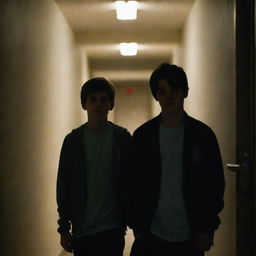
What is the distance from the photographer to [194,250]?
159 cm

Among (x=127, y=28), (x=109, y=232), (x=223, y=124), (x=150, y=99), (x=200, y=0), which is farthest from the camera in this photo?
(x=150, y=99)

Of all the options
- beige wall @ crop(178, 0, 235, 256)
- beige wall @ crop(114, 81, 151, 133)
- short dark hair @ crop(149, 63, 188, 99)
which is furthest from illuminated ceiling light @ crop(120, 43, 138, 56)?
beige wall @ crop(114, 81, 151, 133)

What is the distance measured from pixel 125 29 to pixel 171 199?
386 centimetres

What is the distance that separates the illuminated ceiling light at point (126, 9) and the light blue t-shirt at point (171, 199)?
2693 mm

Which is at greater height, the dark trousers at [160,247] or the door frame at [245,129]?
the door frame at [245,129]

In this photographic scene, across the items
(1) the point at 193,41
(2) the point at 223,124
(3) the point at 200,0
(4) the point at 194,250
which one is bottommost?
(4) the point at 194,250

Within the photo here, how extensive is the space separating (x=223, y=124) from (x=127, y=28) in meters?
2.77

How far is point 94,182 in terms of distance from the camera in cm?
181

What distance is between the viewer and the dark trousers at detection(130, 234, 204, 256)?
157 cm

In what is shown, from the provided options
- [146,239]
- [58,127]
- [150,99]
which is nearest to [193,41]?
[58,127]

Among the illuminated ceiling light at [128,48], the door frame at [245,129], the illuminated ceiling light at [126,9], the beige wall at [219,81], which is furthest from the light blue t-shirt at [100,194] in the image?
the illuminated ceiling light at [128,48]

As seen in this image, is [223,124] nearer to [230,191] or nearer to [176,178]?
[230,191]

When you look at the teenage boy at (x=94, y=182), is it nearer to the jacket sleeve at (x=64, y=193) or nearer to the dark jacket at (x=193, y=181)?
the jacket sleeve at (x=64, y=193)

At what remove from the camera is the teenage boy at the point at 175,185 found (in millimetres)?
1558
